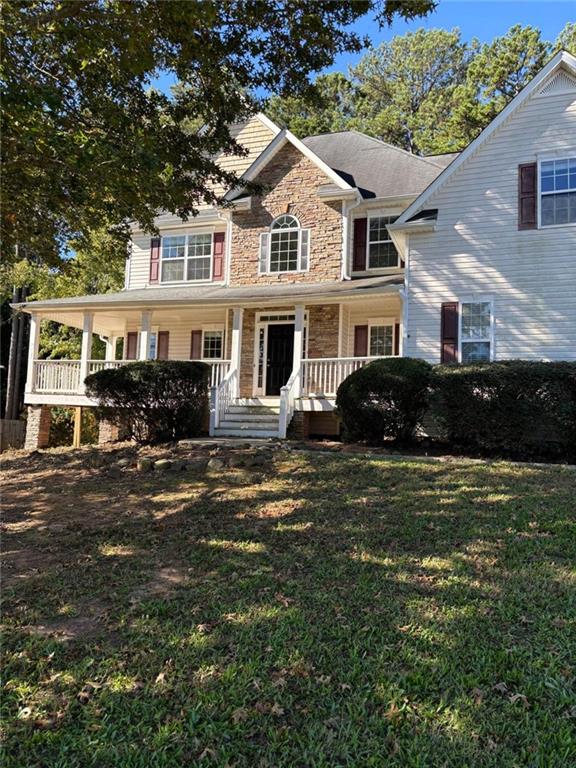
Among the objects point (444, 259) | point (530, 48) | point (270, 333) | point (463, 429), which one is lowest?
point (463, 429)

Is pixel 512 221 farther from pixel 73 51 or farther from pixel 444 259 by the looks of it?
pixel 73 51

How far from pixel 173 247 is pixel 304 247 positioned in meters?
4.64

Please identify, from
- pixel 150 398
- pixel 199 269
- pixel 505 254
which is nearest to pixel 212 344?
pixel 199 269

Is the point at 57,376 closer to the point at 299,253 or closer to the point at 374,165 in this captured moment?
the point at 299,253

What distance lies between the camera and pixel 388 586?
402 cm

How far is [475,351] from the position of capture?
11.9 m

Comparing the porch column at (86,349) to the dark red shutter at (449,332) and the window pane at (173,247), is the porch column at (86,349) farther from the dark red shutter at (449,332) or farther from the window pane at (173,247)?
the dark red shutter at (449,332)

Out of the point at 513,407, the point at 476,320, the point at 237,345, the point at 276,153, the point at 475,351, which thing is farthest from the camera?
Result: the point at 276,153

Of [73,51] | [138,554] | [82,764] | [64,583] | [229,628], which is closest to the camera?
[82,764]


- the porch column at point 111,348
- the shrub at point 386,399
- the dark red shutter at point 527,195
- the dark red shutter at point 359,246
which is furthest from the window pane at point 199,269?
the dark red shutter at point 527,195

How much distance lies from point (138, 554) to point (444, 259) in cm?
983

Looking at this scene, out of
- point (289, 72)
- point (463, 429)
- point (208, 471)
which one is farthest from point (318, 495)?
point (289, 72)

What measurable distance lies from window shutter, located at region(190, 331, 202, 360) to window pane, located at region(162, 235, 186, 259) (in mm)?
2554

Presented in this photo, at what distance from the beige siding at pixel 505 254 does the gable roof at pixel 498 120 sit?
117 millimetres
